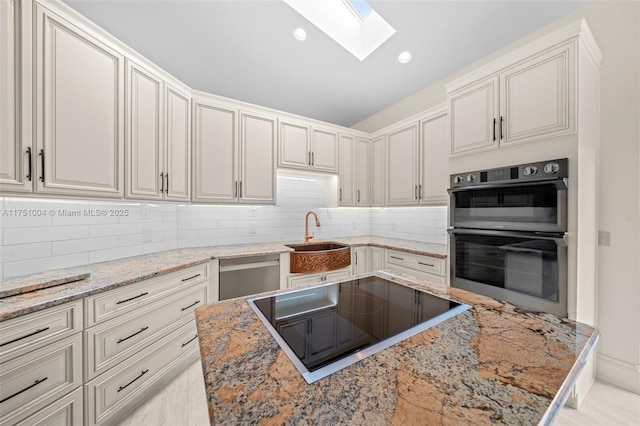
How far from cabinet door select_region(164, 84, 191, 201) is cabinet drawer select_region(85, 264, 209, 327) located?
70 cm

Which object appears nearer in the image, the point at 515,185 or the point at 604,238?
the point at 515,185

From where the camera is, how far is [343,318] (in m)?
0.84

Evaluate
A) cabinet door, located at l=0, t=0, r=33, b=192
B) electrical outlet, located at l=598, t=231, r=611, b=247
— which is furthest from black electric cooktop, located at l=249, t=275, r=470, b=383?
electrical outlet, located at l=598, t=231, r=611, b=247

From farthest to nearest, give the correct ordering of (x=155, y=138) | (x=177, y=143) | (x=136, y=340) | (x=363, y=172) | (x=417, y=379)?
(x=363, y=172)
(x=177, y=143)
(x=155, y=138)
(x=136, y=340)
(x=417, y=379)

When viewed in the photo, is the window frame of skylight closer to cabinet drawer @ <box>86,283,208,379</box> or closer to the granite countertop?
the granite countertop

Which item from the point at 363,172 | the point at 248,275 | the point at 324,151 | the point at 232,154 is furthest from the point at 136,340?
the point at 363,172

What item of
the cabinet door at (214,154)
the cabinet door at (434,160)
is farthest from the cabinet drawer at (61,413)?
the cabinet door at (434,160)

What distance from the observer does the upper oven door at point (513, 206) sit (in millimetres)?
1482

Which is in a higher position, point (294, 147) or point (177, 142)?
point (294, 147)

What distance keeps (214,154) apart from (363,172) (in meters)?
1.89

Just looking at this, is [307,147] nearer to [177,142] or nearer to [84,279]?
[177,142]

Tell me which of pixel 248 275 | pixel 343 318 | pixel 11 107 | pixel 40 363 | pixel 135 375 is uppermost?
pixel 11 107

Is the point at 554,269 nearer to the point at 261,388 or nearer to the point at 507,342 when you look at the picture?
the point at 507,342

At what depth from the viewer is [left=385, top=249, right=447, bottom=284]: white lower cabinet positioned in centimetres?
220
